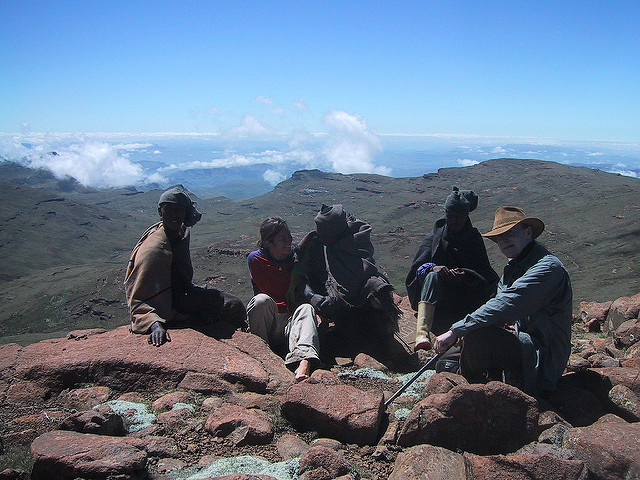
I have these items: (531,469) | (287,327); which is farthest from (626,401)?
(287,327)

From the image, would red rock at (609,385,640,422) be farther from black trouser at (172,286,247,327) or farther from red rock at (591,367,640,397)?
black trouser at (172,286,247,327)

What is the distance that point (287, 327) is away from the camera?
6.15m

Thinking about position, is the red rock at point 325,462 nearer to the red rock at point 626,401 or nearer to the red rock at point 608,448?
the red rock at point 608,448

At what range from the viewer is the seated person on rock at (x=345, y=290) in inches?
249

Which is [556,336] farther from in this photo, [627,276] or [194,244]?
[194,244]

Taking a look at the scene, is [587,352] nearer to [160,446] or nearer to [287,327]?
[287,327]

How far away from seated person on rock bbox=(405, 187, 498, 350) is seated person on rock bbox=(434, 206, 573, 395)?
1.92 metres

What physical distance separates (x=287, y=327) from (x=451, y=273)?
7.07 ft

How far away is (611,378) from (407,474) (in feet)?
8.54

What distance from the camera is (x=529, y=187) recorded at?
101500mm

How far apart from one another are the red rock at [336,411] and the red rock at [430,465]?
0.60 metres

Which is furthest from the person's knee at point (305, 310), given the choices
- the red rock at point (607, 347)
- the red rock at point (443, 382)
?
the red rock at point (607, 347)

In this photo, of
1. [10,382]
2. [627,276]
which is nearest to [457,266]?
[10,382]

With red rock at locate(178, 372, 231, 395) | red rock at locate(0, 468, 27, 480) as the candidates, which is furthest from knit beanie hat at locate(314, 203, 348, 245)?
red rock at locate(0, 468, 27, 480)
